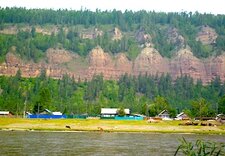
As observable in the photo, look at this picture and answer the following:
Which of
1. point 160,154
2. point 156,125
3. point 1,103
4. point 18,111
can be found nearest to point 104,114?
point 18,111

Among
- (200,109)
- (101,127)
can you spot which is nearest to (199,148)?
(101,127)

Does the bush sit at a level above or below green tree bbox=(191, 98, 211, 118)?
above

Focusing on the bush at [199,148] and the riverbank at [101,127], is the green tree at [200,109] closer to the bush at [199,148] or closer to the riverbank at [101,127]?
the riverbank at [101,127]

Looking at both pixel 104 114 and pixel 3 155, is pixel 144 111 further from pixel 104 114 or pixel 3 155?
pixel 3 155

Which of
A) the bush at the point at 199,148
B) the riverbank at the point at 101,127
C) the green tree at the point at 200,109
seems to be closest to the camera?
the bush at the point at 199,148

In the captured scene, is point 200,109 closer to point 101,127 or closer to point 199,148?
point 101,127

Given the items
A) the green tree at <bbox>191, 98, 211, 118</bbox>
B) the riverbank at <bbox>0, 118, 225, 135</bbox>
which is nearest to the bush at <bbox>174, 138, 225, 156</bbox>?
the riverbank at <bbox>0, 118, 225, 135</bbox>

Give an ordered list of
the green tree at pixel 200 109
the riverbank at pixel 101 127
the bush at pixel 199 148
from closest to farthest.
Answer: the bush at pixel 199 148
the riverbank at pixel 101 127
the green tree at pixel 200 109

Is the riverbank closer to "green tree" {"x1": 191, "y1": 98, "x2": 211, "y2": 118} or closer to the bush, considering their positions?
"green tree" {"x1": 191, "y1": 98, "x2": 211, "y2": 118}

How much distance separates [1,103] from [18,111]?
55.8 feet

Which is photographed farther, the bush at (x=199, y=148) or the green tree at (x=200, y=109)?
the green tree at (x=200, y=109)

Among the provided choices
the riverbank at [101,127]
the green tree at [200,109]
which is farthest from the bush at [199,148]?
the green tree at [200,109]

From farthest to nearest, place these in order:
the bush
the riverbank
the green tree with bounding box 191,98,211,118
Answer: the green tree with bounding box 191,98,211,118 → the riverbank → the bush

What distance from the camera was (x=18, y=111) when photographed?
185 meters
